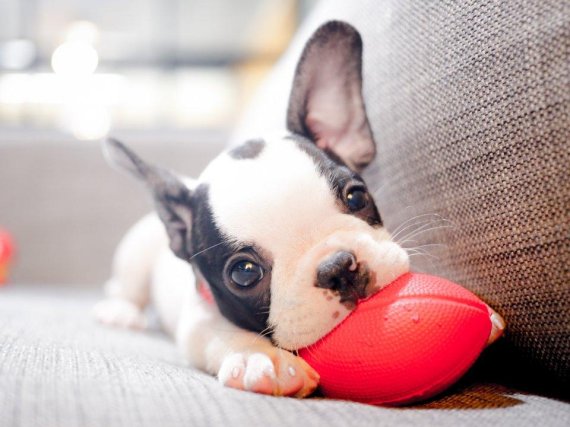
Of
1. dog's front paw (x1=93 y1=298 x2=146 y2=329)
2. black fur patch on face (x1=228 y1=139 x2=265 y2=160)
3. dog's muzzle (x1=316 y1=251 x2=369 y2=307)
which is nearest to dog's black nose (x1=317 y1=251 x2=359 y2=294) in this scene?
dog's muzzle (x1=316 y1=251 x2=369 y2=307)

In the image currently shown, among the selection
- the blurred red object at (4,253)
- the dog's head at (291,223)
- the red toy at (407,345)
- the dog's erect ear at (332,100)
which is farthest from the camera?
the blurred red object at (4,253)

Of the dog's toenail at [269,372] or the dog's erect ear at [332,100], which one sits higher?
the dog's erect ear at [332,100]

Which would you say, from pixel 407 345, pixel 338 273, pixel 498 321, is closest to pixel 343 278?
pixel 338 273

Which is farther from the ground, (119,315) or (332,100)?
(332,100)

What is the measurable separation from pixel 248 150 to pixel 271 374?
1.25ft

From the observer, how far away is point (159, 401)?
27.5 inches

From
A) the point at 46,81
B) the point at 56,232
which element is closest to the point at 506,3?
the point at 56,232

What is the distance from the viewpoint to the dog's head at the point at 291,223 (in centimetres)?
89

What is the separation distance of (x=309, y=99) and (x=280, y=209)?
0.35 metres

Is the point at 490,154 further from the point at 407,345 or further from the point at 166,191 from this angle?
the point at 166,191

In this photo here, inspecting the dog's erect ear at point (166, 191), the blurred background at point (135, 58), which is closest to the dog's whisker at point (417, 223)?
the dog's erect ear at point (166, 191)

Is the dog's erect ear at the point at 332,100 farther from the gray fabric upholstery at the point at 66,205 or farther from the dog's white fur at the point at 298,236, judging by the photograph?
the gray fabric upholstery at the point at 66,205

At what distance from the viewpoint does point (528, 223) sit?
840mm

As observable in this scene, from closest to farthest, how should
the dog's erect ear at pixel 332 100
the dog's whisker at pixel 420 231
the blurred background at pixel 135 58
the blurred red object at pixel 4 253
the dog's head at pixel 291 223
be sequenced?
1. the dog's head at pixel 291 223
2. the dog's whisker at pixel 420 231
3. the dog's erect ear at pixel 332 100
4. the blurred red object at pixel 4 253
5. the blurred background at pixel 135 58
